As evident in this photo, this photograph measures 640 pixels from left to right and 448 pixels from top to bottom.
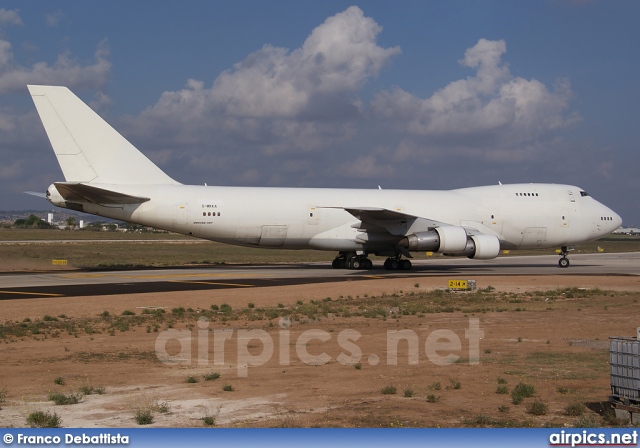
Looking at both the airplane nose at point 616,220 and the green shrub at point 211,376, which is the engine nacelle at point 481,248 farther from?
the green shrub at point 211,376

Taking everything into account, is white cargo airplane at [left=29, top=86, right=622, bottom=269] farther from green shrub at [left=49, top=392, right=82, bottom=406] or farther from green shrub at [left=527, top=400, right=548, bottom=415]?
green shrub at [left=527, top=400, right=548, bottom=415]

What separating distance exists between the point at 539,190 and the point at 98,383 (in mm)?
30967

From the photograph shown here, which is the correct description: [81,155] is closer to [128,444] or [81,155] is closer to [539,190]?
[539,190]

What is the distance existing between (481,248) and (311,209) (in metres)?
7.88

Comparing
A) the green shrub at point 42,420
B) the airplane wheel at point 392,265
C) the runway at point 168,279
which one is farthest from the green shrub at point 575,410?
the airplane wheel at point 392,265

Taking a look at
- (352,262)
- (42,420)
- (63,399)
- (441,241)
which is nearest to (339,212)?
(352,262)

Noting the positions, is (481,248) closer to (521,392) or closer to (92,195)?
(92,195)

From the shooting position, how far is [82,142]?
3189cm

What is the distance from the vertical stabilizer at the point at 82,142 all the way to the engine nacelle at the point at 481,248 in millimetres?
14942

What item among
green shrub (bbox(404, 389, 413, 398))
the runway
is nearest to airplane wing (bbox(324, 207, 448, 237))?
the runway

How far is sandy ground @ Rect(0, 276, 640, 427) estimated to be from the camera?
8.69 metres

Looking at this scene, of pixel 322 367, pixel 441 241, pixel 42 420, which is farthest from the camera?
pixel 441 241

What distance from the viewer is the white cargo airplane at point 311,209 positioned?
3175cm

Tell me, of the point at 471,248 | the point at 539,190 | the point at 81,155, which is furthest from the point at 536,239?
the point at 81,155
